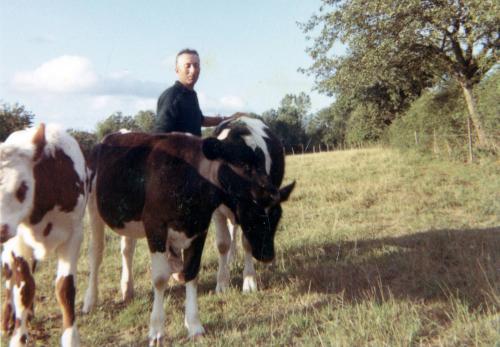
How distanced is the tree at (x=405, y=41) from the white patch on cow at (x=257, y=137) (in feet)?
40.3

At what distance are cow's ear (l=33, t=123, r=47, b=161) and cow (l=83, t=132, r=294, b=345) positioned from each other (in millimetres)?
1048

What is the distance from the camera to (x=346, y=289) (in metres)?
5.16

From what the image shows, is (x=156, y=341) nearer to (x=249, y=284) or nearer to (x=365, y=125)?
(x=249, y=284)

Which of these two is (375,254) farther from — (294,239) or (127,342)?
(127,342)

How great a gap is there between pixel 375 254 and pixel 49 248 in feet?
15.0

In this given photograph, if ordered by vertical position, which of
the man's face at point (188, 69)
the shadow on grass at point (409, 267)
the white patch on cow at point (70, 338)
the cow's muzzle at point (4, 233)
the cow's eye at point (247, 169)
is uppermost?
the man's face at point (188, 69)

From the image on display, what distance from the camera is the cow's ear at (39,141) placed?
328 centimetres

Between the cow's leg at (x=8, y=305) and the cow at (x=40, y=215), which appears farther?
the cow's leg at (x=8, y=305)

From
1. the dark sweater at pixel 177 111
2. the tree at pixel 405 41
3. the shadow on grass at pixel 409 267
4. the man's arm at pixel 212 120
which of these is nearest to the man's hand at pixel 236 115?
the man's arm at pixel 212 120

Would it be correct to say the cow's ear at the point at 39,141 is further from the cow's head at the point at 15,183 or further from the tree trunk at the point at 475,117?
the tree trunk at the point at 475,117

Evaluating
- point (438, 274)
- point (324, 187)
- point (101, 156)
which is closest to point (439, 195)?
point (324, 187)

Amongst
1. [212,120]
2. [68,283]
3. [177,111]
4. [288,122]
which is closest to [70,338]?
[68,283]

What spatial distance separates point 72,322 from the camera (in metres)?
3.52

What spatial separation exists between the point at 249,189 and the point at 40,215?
1.79 metres
